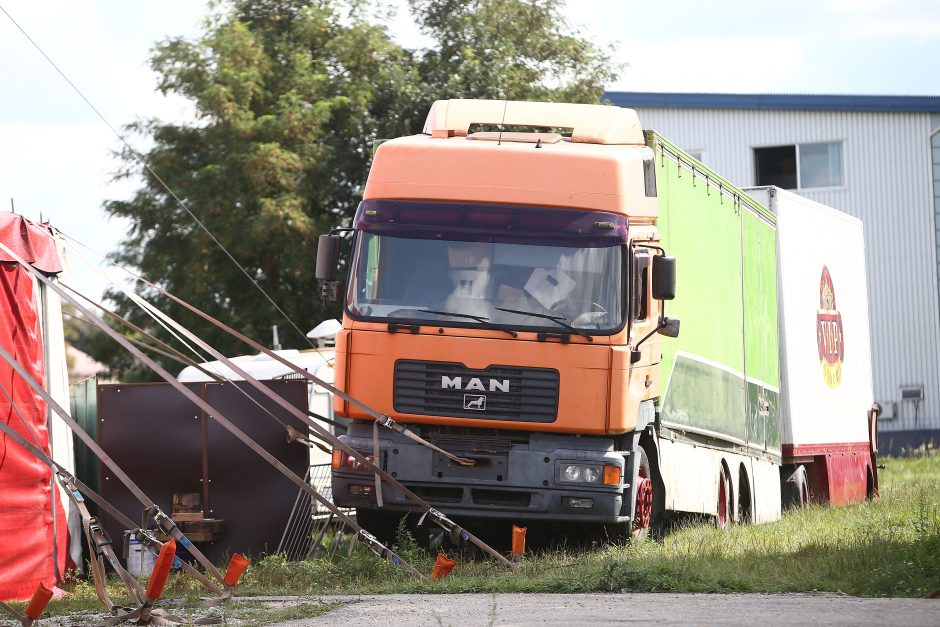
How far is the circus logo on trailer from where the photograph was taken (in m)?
21.5

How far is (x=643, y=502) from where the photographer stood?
1312 cm

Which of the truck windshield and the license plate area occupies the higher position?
the truck windshield

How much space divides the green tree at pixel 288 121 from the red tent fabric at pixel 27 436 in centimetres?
1602

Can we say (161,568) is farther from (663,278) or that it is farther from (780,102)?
(780,102)

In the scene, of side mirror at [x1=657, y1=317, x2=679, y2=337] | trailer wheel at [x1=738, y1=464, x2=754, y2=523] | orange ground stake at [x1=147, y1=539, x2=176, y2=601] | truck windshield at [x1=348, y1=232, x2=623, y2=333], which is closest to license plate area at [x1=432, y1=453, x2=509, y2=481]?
truck windshield at [x1=348, y1=232, x2=623, y2=333]

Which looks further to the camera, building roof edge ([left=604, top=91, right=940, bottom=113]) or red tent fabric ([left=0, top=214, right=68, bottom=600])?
building roof edge ([left=604, top=91, right=940, bottom=113])

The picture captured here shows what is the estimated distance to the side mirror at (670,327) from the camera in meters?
12.7

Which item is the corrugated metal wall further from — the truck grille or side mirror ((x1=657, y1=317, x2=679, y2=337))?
the truck grille

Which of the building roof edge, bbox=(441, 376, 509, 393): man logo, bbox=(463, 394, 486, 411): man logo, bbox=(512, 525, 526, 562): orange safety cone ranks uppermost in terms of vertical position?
the building roof edge

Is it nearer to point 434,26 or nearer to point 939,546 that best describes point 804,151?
point 434,26

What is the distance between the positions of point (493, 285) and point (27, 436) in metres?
3.98

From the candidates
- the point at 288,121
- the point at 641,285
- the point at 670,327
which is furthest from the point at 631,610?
the point at 288,121

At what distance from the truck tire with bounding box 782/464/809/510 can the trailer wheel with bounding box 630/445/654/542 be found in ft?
22.8

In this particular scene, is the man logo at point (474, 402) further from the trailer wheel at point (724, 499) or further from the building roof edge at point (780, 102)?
the building roof edge at point (780, 102)
